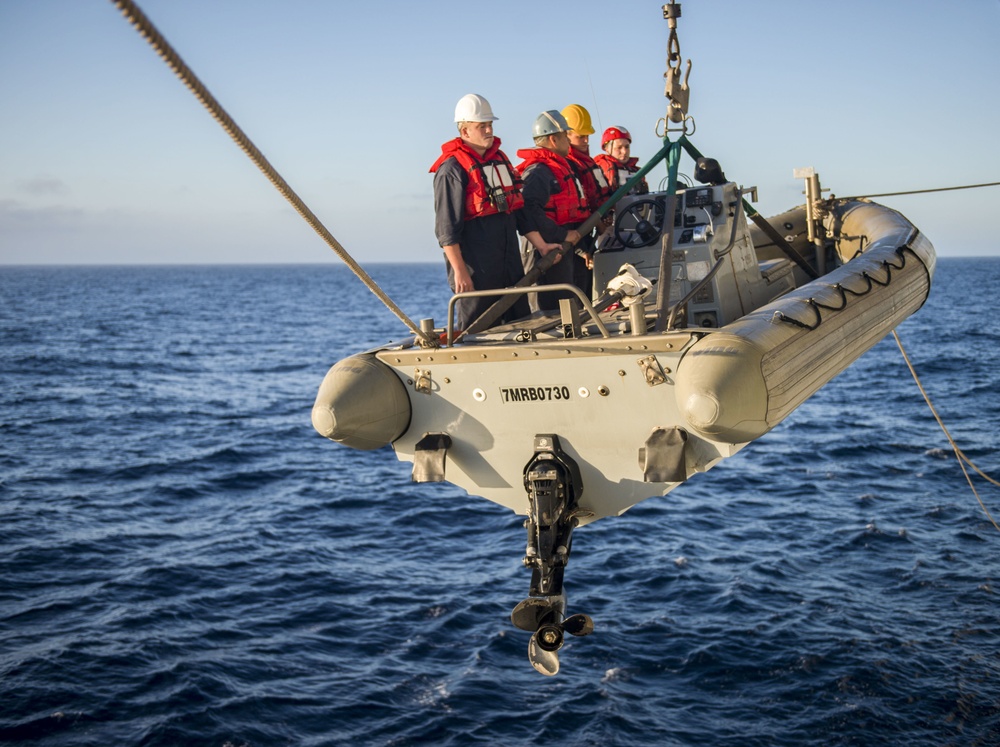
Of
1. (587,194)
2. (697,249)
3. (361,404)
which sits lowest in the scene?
(361,404)

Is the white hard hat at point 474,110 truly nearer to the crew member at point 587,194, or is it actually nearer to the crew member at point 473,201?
the crew member at point 473,201

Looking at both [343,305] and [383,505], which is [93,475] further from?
[343,305]

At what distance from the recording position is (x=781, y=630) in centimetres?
1583

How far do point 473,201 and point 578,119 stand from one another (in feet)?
8.35

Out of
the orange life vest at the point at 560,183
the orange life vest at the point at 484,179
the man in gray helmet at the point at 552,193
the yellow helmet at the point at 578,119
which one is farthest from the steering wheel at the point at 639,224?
the orange life vest at the point at 484,179

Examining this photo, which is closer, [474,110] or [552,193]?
[474,110]

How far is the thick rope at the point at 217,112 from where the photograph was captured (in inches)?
158

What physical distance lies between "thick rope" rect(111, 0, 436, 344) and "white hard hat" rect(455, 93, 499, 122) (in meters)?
2.01

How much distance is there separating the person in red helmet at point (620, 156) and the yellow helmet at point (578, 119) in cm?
33

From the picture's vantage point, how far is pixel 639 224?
908cm

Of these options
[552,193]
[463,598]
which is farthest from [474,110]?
[463,598]

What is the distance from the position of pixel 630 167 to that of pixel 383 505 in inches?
543

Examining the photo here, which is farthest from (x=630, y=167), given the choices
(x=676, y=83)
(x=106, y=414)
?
(x=106, y=414)

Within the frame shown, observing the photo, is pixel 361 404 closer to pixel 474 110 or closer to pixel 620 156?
pixel 474 110
